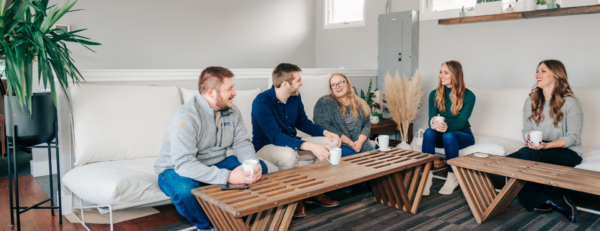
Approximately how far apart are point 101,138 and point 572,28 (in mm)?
3806

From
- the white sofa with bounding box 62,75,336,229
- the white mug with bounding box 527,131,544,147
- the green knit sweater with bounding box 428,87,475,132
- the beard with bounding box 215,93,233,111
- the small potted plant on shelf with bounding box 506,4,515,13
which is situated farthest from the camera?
the small potted plant on shelf with bounding box 506,4,515,13

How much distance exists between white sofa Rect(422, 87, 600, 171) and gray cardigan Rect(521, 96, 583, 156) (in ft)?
0.61

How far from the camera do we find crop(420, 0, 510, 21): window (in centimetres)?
427

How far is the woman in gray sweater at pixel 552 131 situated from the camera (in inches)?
104

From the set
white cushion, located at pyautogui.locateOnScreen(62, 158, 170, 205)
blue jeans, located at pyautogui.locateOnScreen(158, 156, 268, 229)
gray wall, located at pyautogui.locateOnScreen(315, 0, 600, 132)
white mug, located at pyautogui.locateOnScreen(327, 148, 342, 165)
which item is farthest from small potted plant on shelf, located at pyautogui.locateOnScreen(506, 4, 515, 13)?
white cushion, located at pyautogui.locateOnScreen(62, 158, 170, 205)

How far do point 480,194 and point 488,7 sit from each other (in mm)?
2120

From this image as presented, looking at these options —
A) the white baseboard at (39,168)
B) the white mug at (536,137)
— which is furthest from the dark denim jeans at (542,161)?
the white baseboard at (39,168)

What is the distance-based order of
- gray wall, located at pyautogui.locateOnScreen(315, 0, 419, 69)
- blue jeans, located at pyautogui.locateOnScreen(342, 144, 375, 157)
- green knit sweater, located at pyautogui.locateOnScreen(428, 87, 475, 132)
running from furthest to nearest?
gray wall, located at pyautogui.locateOnScreen(315, 0, 419, 69) → green knit sweater, located at pyautogui.locateOnScreen(428, 87, 475, 132) → blue jeans, located at pyautogui.locateOnScreen(342, 144, 375, 157)

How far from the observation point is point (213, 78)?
2.05 m

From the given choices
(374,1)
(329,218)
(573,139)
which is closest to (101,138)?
(329,218)

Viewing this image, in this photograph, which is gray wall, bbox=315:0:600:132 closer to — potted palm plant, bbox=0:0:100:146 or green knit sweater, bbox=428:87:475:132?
green knit sweater, bbox=428:87:475:132

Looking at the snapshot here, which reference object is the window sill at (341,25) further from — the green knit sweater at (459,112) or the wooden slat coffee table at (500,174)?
the wooden slat coffee table at (500,174)

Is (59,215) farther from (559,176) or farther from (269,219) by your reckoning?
(559,176)

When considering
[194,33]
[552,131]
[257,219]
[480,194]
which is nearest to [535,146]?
[552,131]
